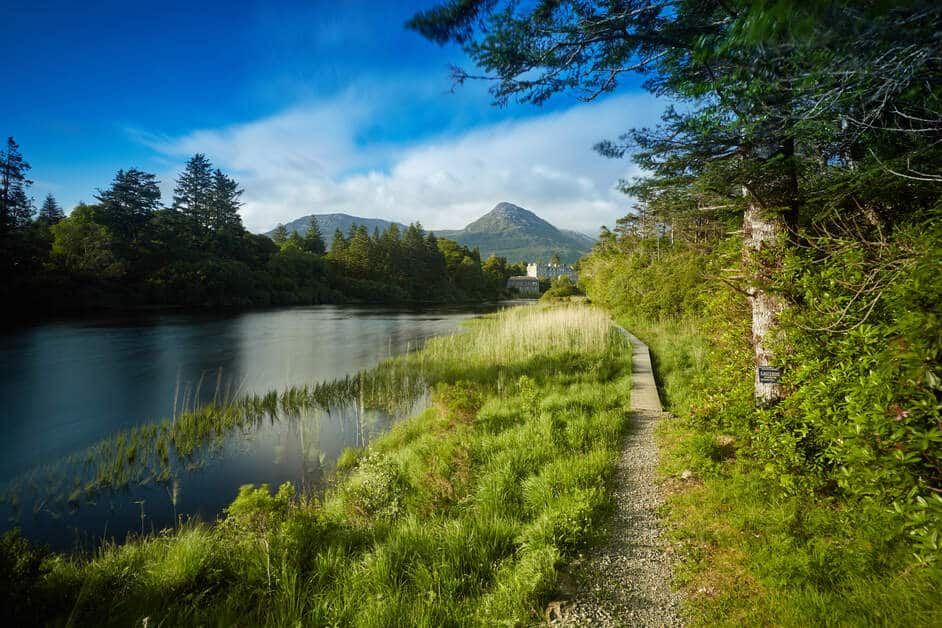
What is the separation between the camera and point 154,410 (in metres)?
9.12

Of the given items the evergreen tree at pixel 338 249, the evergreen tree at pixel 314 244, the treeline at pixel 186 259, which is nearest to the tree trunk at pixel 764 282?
the treeline at pixel 186 259

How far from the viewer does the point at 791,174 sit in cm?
315

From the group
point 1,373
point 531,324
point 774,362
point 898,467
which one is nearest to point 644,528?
point 898,467

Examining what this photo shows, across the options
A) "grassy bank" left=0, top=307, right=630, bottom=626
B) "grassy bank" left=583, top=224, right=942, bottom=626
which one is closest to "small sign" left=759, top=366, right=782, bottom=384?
"grassy bank" left=583, top=224, right=942, bottom=626

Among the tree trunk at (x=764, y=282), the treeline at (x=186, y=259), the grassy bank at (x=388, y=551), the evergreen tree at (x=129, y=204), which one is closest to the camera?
the grassy bank at (x=388, y=551)

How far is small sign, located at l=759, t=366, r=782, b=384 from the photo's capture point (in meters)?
3.28

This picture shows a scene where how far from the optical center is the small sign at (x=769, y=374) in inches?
129

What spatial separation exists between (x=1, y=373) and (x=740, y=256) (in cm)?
2161

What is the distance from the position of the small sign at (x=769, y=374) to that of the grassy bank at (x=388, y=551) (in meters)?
1.70

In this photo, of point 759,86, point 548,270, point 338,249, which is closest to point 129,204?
point 338,249

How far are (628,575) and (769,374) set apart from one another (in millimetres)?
2317

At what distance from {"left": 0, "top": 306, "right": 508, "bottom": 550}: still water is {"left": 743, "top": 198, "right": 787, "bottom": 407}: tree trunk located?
6076 millimetres

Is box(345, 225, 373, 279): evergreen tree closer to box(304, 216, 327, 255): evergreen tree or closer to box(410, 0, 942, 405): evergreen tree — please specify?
box(304, 216, 327, 255): evergreen tree

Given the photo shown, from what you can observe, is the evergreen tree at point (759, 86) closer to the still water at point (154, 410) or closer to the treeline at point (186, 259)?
the still water at point (154, 410)
